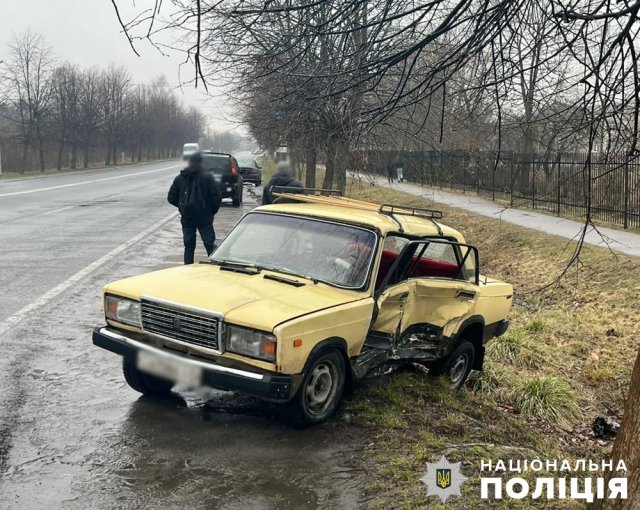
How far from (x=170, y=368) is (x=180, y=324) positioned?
30cm

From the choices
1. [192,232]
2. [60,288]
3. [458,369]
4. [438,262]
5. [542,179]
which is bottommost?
[458,369]

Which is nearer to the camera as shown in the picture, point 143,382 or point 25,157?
point 143,382

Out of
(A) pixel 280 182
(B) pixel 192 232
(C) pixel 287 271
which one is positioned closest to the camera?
(C) pixel 287 271

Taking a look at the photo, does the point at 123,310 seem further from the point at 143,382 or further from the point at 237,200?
the point at 237,200

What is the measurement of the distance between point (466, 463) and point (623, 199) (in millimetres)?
13092

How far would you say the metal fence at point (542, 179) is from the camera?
13.0 meters

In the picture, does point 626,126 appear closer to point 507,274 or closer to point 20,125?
point 507,274

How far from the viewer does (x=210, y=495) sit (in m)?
3.43

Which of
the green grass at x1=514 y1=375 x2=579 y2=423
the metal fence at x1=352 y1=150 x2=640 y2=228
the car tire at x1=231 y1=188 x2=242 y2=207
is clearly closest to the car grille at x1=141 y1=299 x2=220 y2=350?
the green grass at x1=514 y1=375 x2=579 y2=423

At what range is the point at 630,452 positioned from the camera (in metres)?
3.07

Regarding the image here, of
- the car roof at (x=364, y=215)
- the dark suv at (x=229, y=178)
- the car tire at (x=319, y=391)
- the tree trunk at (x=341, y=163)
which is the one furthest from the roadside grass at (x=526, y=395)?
the dark suv at (x=229, y=178)

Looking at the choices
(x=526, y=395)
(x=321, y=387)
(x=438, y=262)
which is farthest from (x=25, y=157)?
(x=321, y=387)

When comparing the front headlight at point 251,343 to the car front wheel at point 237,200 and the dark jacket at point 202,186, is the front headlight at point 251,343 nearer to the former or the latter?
the dark jacket at point 202,186

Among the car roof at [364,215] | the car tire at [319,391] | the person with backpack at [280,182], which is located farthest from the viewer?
the person with backpack at [280,182]
